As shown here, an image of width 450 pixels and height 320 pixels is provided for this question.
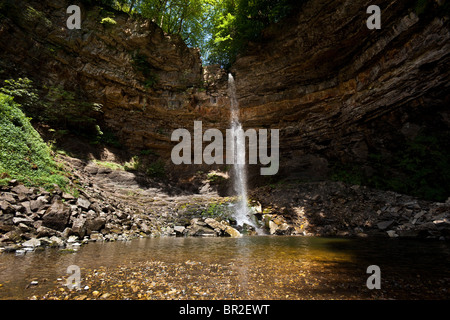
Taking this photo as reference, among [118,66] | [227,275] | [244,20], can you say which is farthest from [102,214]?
[244,20]

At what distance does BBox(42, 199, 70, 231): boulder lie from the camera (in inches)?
228

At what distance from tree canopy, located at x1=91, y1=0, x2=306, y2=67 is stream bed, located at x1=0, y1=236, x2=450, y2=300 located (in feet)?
56.2

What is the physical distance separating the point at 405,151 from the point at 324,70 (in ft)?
25.5

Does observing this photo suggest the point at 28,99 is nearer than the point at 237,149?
Yes

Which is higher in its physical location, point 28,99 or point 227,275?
point 28,99

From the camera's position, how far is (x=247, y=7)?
53.8ft

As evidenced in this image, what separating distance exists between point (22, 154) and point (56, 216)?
3093mm

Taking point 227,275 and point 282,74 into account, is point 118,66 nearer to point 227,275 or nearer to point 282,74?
point 282,74

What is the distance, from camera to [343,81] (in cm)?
1414

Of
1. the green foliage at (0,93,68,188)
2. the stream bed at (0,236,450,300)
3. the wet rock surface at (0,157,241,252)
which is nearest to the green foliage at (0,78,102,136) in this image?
the wet rock surface at (0,157,241,252)

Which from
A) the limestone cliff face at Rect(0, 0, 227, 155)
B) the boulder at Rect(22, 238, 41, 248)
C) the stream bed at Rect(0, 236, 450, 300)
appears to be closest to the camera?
the stream bed at Rect(0, 236, 450, 300)

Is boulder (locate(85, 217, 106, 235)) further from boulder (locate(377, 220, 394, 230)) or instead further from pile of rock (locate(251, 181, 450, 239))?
boulder (locate(377, 220, 394, 230))

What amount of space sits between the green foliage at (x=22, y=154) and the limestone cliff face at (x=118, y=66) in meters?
7.13

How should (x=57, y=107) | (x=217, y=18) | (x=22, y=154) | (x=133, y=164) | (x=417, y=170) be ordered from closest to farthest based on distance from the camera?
(x=22, y=154)
(x=417, y=170)
(x=57, y=107)
(x=133, y=164)
(x=217, y=18)
